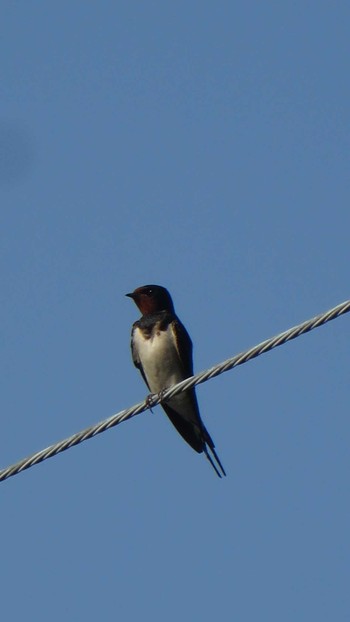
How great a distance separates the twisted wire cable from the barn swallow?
2045 millimetres

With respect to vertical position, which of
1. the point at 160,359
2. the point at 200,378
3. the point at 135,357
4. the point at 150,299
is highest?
the point at 150,299

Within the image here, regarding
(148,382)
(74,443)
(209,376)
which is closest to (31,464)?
(74,443)

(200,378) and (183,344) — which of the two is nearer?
(200,378)

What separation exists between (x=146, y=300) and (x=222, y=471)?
3.92 feet

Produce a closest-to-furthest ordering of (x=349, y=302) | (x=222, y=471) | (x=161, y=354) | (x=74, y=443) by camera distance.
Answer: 1. (x=349, y=302)
2. (x=74, y=443)
3. (x=222, y=471)
4. (x=161, y=354)

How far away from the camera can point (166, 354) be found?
8.74 metres

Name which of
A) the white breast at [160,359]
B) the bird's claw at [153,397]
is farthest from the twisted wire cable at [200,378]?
the white breast at [160,359]

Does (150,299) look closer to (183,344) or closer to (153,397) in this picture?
(183,344)

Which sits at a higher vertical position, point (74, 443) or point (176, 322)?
point (176, 322)

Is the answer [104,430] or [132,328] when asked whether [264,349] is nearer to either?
[104,430]

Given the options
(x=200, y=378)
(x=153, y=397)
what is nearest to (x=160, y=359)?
(x=153, y=397)

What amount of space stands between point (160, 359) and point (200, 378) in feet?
7.74

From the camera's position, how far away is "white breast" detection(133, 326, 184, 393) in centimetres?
875

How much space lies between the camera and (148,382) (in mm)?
8906
